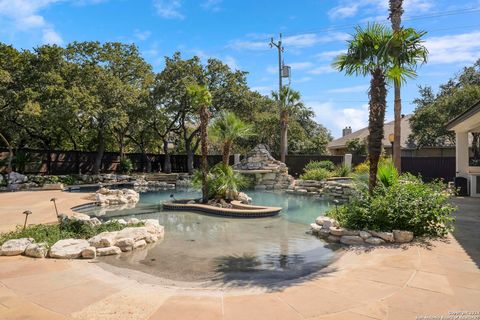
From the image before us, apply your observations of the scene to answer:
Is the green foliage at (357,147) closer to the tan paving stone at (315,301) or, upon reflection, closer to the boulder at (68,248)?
the boulder at (68,248)

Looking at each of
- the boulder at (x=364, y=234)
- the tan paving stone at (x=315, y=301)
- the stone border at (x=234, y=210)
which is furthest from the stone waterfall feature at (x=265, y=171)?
the tan paving stone at (x=315, y=301)

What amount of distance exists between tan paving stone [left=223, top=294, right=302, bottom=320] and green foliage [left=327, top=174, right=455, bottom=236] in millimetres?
3655

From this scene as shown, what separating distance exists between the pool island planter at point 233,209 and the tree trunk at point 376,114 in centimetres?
441

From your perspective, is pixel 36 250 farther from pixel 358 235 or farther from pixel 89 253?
pixel 358 235

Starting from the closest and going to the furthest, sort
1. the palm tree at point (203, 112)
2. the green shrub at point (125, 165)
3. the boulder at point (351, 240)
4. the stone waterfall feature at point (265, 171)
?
the boulder at point (351, 240)
the palm tree at point (203, 112)
the stone waterfall feature at point (265, 171)
the green shrub at point (125, 165)

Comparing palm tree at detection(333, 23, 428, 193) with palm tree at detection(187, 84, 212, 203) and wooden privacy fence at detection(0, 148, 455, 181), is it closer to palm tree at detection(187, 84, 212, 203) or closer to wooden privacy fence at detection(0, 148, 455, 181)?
palm tree at detection(187, 84, 212, 203)

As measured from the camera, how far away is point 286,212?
1208 centimetres

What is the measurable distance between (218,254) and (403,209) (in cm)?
364

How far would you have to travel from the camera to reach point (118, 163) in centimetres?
2720

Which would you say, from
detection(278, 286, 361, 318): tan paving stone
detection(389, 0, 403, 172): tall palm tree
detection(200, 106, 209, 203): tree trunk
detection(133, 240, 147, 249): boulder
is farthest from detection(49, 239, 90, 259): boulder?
detection(389, 0, 403, 172): tall palm tree

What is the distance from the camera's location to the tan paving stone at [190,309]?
133 inches

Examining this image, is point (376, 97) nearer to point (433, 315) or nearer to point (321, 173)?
point (433, 315)

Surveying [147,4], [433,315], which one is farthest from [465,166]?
[147,4]

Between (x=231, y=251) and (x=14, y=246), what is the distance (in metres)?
3.78
